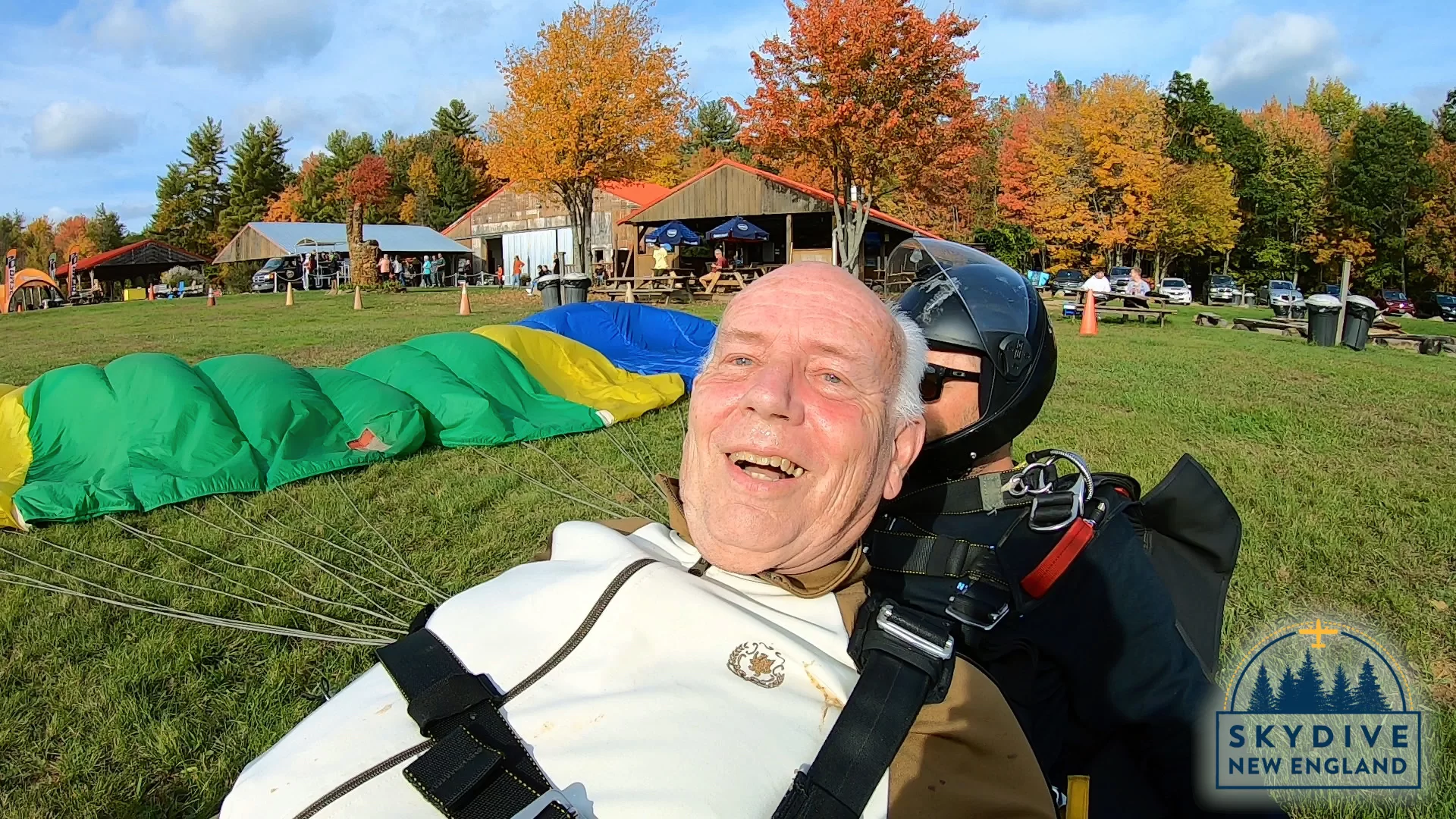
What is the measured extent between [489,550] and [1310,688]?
3526 mm

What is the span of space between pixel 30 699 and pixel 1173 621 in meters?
3.61

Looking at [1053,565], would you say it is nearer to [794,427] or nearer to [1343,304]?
[794,427]

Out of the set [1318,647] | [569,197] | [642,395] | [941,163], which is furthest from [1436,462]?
[569,197]

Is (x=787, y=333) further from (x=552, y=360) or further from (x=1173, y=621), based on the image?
(x=552, y=360)

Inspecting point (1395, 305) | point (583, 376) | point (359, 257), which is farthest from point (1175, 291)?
point (583, 376)

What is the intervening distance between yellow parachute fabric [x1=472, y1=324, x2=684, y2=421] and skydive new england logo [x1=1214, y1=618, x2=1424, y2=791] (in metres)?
5.32

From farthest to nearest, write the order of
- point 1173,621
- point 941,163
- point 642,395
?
point 941,163 → point 642,395 → point 1173,621

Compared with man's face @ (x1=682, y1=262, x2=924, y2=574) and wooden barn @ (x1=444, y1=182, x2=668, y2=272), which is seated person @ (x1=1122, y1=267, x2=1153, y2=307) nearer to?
wooden barn @ (x1=444, y1=182, x2=668, y2=272)

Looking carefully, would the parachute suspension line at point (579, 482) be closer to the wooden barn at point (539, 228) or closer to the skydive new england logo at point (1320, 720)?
the skydive new england logo at point (1320, 720)

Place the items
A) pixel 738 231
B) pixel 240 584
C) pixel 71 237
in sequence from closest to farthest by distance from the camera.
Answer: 1. pixel 240 584
2. pixel 738 231
3. pixel 71 237

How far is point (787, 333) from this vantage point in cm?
180

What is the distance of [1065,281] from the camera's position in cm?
4081

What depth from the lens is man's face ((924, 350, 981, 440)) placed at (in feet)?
8.15

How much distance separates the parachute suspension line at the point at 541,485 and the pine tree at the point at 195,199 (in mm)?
70410
